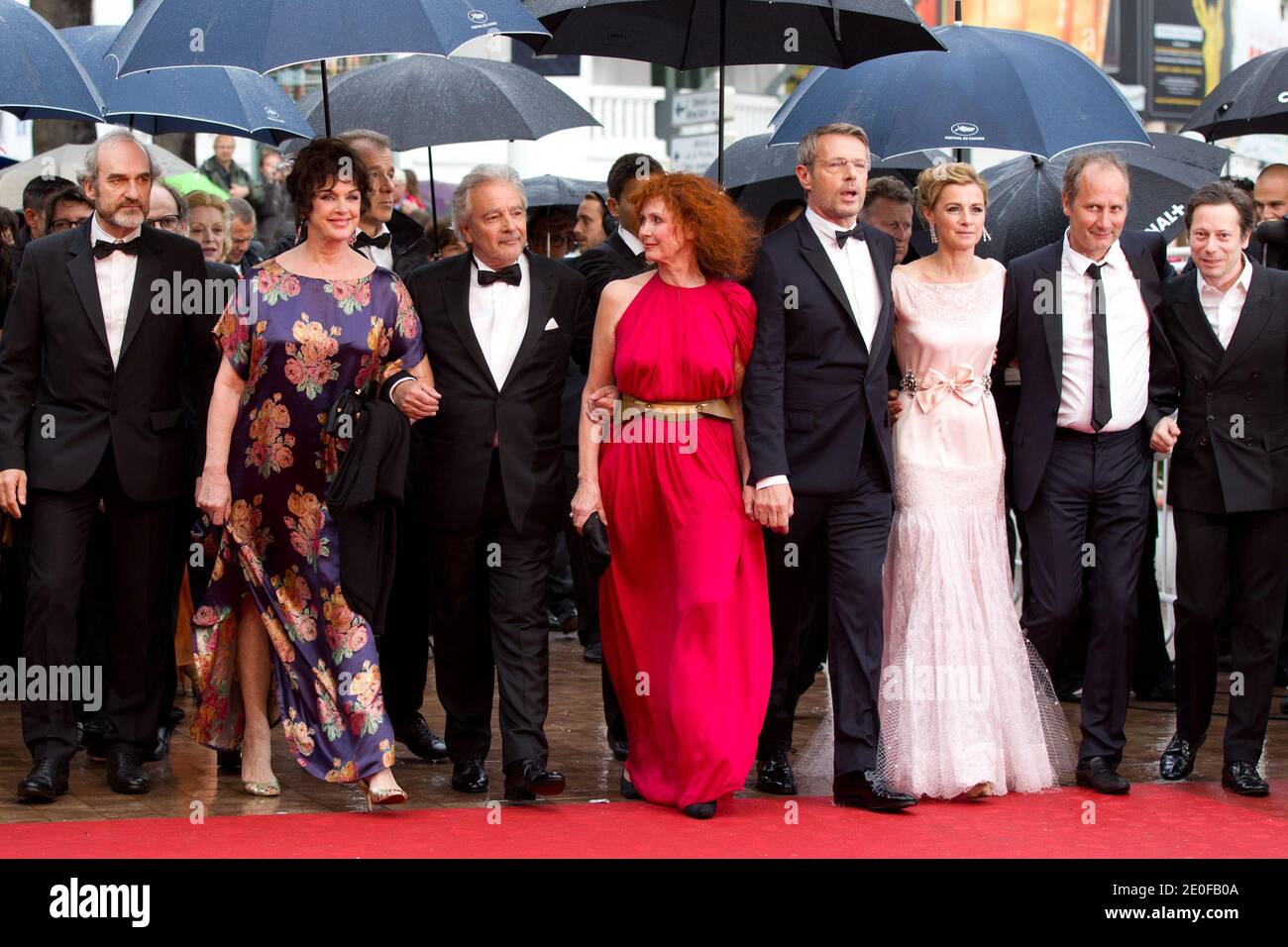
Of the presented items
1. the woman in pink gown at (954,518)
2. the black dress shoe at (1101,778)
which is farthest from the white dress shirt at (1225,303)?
the black dress shoe at (1101,778)

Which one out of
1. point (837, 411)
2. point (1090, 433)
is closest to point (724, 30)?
point (837, 411)

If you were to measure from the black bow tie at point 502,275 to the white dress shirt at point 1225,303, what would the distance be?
103 inches

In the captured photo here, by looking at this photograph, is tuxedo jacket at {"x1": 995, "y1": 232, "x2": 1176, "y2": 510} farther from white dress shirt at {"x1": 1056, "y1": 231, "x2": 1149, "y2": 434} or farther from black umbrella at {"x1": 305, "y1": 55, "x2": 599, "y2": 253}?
black umbrella at {"x1": 305, "y1": 55, "x2": 599, "y2": 253}

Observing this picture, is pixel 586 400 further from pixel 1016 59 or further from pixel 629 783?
pixel 1016 59

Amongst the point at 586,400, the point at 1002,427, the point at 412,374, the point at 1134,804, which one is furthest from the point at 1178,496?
the point at 412,374

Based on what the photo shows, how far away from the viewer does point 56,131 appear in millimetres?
14227

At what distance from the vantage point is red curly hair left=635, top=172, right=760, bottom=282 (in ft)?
23.0

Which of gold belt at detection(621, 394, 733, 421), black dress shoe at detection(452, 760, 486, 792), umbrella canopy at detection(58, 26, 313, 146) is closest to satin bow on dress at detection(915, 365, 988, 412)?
gold belt at detection(621, 394, 733, 421)

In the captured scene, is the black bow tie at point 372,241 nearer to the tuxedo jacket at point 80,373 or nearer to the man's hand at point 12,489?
the tuxedo jacket at point 80,373

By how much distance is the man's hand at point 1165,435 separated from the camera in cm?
747

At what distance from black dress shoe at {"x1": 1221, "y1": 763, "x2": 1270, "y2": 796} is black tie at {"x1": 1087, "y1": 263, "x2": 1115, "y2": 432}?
1.36m

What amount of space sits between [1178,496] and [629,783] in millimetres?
2388

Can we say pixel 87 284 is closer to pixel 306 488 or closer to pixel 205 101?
pixel 306 488

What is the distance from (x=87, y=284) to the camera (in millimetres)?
7168
